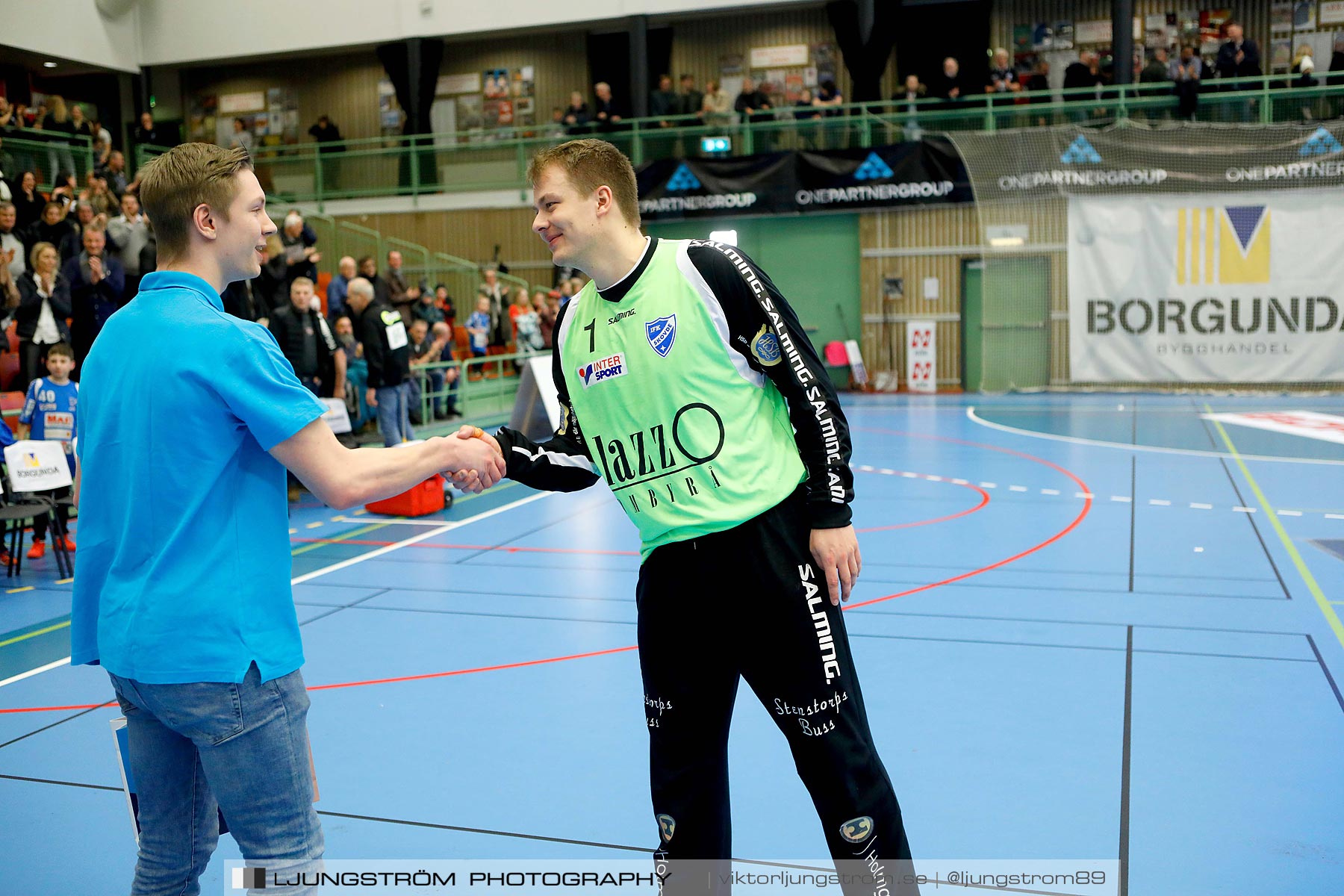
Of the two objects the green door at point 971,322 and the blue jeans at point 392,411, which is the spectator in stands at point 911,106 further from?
the blue jeans at point 392,411

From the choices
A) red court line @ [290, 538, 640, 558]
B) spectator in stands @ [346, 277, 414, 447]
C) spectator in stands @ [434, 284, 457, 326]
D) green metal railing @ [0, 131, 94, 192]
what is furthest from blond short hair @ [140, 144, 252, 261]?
green metal railing @ [0, 131, 94, 192]

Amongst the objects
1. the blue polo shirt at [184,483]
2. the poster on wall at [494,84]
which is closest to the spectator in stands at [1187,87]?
the poster on wall at [494,84]

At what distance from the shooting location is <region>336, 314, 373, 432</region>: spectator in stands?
12.7 m

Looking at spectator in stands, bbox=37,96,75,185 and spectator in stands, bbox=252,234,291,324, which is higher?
spectator in stands, bbox=37,96,75,185

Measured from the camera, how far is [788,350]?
2.58 m

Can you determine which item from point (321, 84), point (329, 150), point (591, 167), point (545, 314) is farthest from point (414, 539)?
point (321, 84)

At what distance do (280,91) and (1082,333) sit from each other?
20004 mm

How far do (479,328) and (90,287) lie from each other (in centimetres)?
710

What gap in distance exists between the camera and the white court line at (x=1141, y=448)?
11562 mm

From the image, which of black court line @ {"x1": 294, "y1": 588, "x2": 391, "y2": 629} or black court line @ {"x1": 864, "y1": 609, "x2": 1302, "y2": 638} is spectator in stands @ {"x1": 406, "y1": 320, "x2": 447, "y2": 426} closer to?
black court line @ {"x1": 294, "y1": 588, "x2": 391, "y2": 629}

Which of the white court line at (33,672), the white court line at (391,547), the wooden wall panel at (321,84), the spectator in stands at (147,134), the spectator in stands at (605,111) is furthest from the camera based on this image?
the wooden wall panel at (321,84)

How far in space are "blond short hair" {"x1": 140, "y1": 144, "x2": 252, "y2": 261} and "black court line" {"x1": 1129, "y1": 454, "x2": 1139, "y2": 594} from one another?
599 centimetres

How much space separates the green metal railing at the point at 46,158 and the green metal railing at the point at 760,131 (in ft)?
11.7

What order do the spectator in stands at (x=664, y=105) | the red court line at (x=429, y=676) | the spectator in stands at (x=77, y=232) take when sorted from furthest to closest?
the spectator in stands at (x=664, y=105), the spectator in stands at (x=77, y=232), the red court line at (x=429, y=676)
